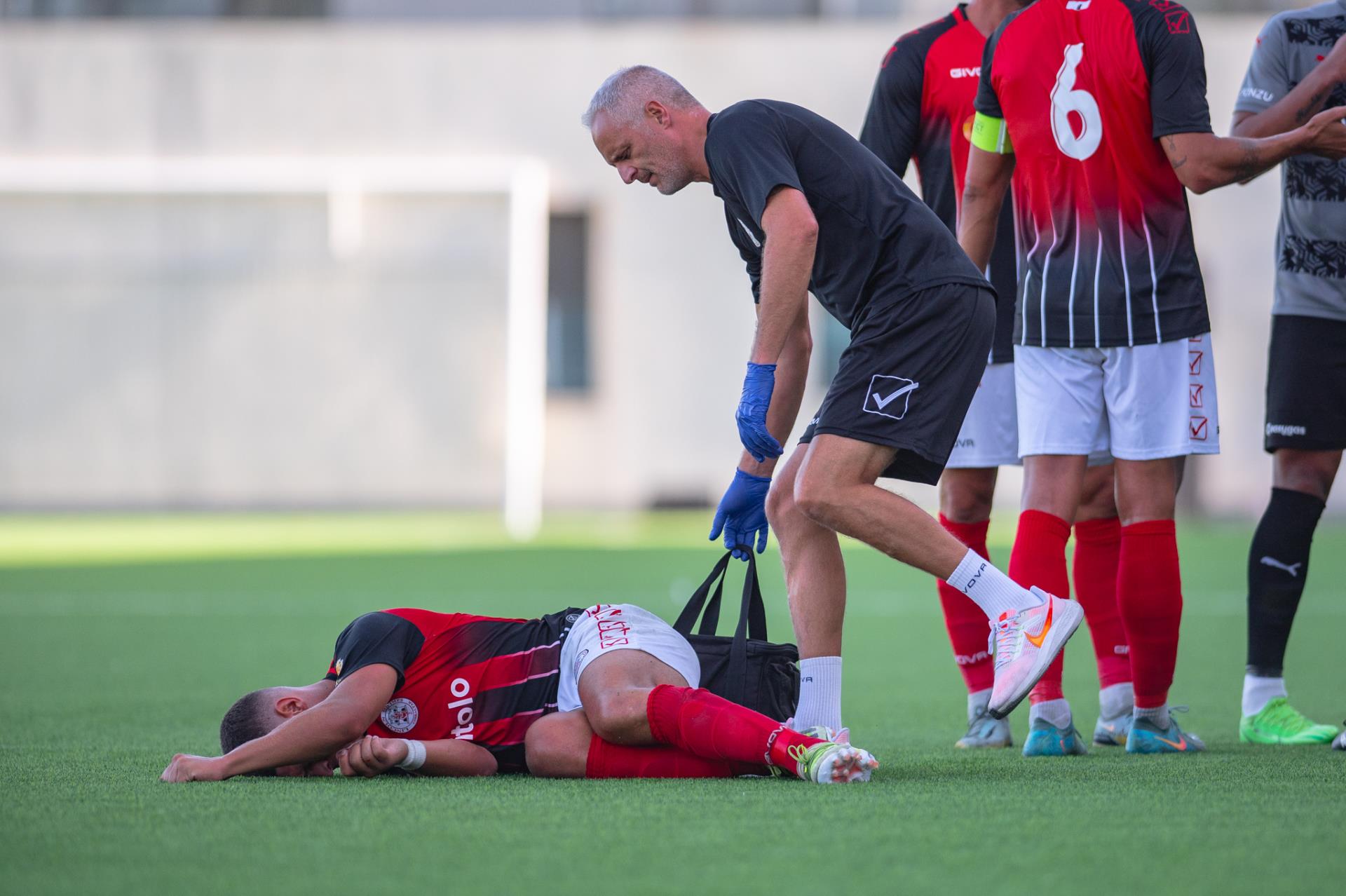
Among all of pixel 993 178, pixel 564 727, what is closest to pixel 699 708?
pixel 564 727

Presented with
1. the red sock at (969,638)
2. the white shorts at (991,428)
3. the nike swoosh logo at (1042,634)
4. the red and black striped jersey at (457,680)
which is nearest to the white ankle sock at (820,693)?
the nike swoosh logo at (1042,634)

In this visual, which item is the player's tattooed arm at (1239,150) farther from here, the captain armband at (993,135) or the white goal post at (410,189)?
the white goal post at (410,189)

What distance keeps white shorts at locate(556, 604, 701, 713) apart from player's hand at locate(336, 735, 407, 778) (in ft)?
1.28

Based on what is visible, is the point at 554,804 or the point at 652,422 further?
the point at 652,422

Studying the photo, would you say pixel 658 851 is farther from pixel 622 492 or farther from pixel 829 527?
pixel 622 492

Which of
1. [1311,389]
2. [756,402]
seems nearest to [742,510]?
[756,402]

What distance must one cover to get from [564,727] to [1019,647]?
1040 mm

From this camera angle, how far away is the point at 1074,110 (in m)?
3.87

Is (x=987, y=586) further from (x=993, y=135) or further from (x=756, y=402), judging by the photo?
(x=993, y=135)

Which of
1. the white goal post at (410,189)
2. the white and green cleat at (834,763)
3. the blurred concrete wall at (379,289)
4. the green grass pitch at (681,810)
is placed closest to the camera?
the green grass pitch at (681,810)

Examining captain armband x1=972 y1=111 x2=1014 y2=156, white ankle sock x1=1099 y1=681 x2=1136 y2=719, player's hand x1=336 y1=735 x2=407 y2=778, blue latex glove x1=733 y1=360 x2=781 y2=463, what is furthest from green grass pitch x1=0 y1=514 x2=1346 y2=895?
captain armband x1=972 y1=111 x2=1014 y2=156

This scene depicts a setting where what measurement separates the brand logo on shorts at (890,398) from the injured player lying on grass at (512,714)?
713mm

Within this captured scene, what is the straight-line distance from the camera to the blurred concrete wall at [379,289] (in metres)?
17.8

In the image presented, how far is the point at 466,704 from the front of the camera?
11.1ft
